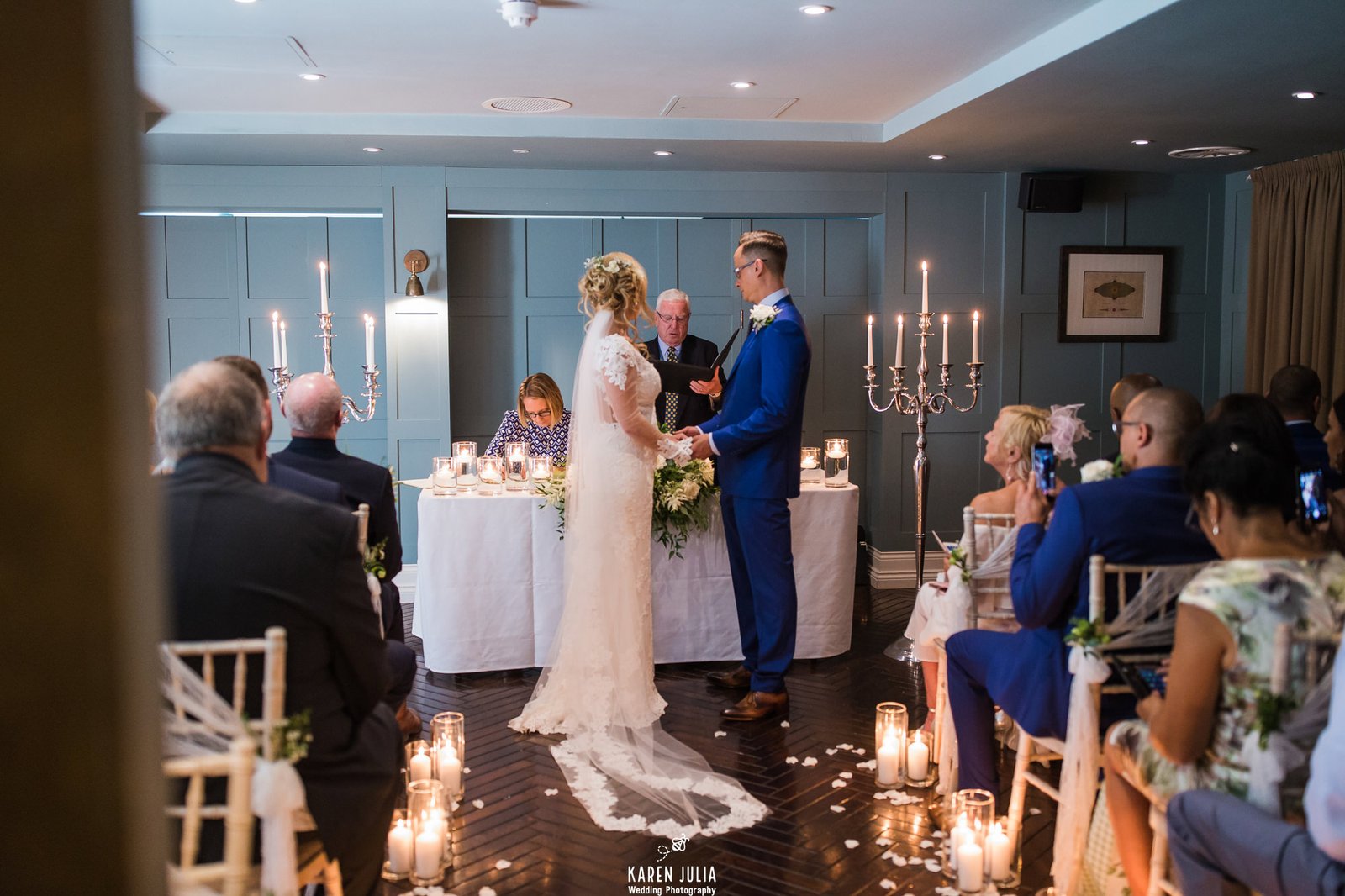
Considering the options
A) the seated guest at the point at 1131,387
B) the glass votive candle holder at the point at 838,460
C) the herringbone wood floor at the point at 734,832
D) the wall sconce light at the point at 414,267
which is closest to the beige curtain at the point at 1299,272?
the seated guest at the point at 1131,387

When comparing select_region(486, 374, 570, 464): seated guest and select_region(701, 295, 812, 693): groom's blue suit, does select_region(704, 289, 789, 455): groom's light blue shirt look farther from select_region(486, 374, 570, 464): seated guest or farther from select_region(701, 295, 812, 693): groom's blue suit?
select_region(486, 374, 570, 464): seated guest

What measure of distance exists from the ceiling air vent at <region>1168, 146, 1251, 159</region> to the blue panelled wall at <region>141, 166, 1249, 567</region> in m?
0.67

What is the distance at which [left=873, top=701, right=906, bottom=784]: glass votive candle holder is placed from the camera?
360 centimetres

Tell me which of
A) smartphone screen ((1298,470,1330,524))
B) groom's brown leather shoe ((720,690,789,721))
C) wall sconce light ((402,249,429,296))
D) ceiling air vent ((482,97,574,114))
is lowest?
groom's brown leather shoe ((720,690,789,721))

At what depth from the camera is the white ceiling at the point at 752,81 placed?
3877mm

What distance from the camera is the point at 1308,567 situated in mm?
2021

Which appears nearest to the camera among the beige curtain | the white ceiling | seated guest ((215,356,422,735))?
seated guest ((215,356,422,735))

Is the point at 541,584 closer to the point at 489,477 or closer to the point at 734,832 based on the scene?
the point at 489,477

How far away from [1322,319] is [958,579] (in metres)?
4.23

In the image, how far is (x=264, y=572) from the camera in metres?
1.86

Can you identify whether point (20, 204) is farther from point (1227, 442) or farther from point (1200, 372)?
point (1200, 372)

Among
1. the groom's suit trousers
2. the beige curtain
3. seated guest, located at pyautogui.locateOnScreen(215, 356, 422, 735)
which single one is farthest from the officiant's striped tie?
the beige curtain

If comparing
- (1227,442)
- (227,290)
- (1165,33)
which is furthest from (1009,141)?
(227,290)

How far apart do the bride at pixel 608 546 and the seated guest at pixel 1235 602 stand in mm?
2189
